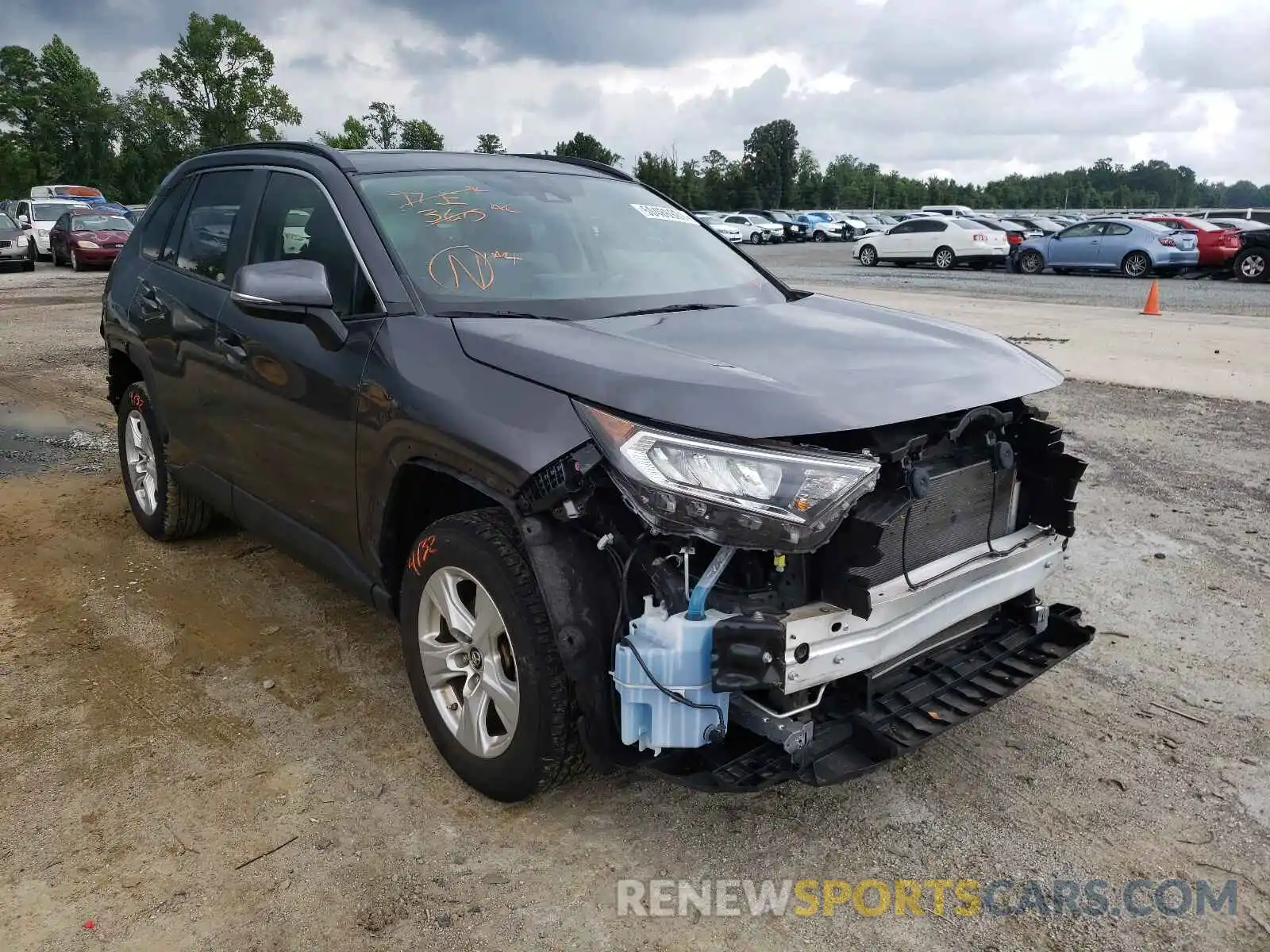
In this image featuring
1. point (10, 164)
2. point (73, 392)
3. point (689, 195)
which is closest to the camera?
point (73, 392)

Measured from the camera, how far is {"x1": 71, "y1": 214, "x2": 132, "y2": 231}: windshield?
25.9 metres

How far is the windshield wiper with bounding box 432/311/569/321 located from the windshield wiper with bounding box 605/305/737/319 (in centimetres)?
19

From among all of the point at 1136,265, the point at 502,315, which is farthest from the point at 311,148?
the point at 1136,265

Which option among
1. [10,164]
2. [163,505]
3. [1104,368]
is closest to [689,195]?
[10,164]

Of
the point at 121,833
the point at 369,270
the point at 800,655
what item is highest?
the point at 369,270

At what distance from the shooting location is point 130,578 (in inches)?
184

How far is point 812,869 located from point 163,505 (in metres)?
3.70

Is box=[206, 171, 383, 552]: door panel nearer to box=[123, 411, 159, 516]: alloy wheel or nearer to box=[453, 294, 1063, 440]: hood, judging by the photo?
box=[453, 294, 1063, 440]: hood

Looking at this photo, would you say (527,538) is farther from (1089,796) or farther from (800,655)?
(1089,796)

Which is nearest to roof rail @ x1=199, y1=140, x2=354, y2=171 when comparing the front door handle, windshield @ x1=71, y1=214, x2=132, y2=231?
the front door handle

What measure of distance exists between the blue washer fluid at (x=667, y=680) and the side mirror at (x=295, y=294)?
1485mm

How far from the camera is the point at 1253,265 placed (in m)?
22.2

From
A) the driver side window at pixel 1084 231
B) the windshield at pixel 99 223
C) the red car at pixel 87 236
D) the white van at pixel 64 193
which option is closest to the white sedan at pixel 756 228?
the driver side window at pixel 1084 231

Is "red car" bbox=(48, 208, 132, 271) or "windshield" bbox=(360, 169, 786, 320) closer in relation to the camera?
"windshield" bbox=(360, 169, 786, 320)
